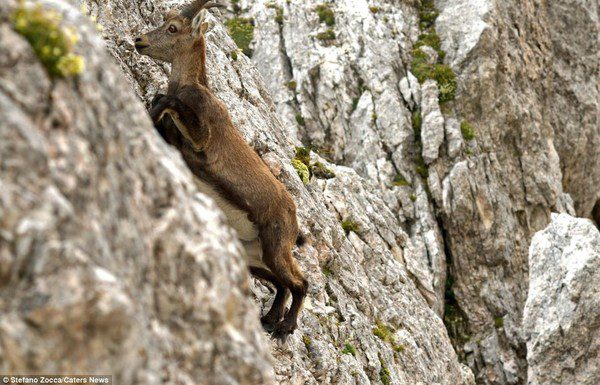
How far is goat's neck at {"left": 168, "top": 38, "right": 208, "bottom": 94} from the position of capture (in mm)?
10758

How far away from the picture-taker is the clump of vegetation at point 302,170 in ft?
57.2

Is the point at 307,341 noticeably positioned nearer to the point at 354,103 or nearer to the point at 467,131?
the point at 467,131

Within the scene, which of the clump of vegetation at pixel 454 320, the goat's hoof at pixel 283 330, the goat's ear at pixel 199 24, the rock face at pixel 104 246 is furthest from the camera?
the clump of vegetation at pixel 454 320

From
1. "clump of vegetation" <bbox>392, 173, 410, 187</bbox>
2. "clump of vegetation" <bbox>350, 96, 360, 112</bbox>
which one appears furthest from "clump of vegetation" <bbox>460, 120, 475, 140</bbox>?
"clump of vegetation" <bbox>350, 96, 360, 112</bbox>

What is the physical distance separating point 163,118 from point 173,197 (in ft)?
16.2

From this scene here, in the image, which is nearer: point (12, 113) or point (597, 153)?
point (12, 113)

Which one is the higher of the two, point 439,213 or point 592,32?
point 592,32

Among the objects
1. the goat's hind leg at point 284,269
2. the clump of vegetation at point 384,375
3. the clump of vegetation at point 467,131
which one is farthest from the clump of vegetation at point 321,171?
the clump of vegetation at point 467,131

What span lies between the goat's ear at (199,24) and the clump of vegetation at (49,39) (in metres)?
6.71

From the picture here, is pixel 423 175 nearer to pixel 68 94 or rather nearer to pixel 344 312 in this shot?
pixel 344 312

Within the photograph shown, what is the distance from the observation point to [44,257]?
13.5ft

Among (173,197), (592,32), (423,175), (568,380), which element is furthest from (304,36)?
(173,197)

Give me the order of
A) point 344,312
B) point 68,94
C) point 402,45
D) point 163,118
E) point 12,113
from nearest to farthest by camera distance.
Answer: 1. point 12,113
2. point 68,94
3. point 163,118
4. point 344,312
5. point 402,45

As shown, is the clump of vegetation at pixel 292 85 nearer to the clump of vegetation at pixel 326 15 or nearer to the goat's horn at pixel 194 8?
the clump of vegetation at pixel 326 15
